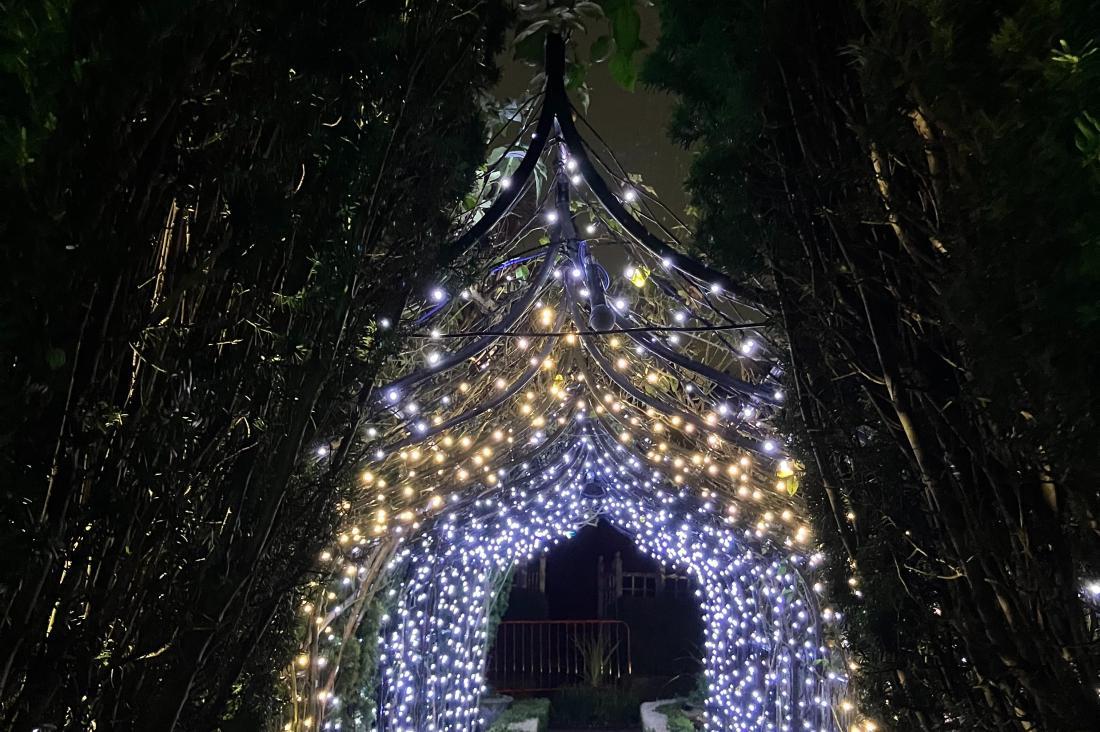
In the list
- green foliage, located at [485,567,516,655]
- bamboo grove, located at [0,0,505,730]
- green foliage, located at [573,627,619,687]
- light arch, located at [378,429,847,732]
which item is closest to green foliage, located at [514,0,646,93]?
bamboo grove, located at [0,0,505,730]

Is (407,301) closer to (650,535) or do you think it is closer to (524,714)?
(650,535)

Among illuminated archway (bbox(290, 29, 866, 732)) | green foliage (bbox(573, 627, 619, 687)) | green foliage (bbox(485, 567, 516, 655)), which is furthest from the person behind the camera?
green foliage (bbox(573, 627, 619, 687))

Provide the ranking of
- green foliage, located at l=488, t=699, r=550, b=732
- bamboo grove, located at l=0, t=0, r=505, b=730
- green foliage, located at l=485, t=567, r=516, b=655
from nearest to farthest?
bamboo grove, located at l=0, t=0, r=505, b=730, green foliage, located at l=485, t=567, r=516, b=655, green foliage, located at l=488, t=699, r=550, b=732

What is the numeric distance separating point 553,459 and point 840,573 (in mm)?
3844

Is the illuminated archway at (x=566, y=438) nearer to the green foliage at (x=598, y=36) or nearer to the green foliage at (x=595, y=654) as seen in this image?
the green foliage at (x=598, y=36)

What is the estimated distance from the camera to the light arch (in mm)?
4703

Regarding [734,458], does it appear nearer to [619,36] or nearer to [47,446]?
[619,36]

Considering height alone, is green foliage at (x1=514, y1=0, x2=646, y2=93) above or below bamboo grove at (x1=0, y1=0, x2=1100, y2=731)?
above

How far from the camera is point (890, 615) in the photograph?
141 cm

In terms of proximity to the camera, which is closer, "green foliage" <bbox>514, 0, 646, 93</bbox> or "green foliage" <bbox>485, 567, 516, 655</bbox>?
"green foliage" <bbox>514, 0, 646, 93</bbox>

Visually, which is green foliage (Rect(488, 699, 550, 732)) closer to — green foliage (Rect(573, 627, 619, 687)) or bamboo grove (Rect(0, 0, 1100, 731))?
green foliage (Rect(573, 627, 619, 687))

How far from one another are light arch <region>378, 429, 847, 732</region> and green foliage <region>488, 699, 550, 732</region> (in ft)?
4.87

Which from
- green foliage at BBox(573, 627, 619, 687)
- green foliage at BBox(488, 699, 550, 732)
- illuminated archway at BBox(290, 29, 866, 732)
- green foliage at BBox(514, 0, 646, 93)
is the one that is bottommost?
green foliage at BBox(488, 699, 550, 732)

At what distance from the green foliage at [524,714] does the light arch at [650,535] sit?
148 cm
